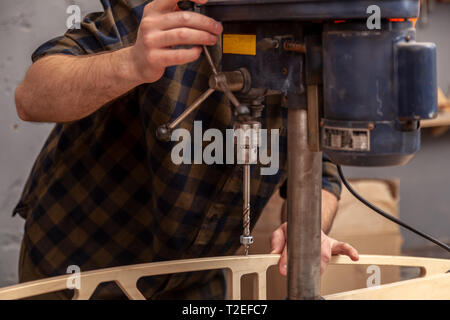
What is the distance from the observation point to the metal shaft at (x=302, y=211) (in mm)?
779

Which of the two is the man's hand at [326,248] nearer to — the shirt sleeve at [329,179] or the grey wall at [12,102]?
the shirt sleeve at [329,179]

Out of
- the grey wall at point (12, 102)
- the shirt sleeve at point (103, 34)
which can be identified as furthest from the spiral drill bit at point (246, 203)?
the grey wall at point (12, 102)

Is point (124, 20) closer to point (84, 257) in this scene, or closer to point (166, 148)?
point (166, 148)

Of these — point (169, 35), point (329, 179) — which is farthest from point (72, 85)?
point (329, 179)

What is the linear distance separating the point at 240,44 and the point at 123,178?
521 millimetres

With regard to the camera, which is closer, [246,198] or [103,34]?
[246,198]

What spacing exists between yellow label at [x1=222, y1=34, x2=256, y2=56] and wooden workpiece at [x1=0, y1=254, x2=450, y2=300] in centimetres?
34

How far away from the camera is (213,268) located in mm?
978

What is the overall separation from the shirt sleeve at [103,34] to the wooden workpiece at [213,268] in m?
0.36

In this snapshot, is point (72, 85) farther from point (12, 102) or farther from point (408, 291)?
point (12, 102)

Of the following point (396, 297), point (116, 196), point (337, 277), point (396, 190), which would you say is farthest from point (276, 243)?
point (396, 190)

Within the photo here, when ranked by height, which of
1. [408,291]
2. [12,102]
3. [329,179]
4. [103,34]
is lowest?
[408,291]

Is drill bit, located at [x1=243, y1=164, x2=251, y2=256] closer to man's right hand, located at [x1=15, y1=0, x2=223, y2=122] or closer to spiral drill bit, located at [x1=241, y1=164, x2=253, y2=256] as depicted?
spiral drill bit, located at [x1=241, y1=164, x2=253, y2=256]

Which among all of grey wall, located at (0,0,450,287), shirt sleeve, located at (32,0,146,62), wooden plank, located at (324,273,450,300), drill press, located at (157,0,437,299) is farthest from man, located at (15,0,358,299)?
grey wall, located at (0,0,450,287)
